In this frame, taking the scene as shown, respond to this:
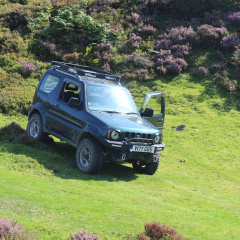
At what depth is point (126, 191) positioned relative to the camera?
8.67 metres

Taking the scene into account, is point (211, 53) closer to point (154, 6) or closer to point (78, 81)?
point (154, 6)

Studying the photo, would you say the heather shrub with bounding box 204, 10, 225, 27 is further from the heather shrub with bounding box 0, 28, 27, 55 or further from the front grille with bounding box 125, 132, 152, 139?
the front grille with bounding box 125, 132, 152, 139

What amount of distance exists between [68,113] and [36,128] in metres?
1.73

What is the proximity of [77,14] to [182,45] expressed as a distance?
292 inches

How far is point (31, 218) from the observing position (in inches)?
232

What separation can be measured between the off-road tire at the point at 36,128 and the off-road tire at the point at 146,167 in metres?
2.93

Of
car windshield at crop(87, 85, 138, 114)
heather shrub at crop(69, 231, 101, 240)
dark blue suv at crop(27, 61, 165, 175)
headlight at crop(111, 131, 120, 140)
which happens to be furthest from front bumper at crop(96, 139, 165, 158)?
heather shrub at crop(69, 231, 101, 240)

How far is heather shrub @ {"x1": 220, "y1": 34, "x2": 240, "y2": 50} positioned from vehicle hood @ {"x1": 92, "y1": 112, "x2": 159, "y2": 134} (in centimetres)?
1523

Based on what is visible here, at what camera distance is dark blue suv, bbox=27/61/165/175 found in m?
9.69

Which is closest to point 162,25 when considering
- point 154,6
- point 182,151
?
point 154,6

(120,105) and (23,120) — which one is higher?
(120,105)

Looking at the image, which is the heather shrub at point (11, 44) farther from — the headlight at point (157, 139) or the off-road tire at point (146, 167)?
the headlight at point (157, 139)

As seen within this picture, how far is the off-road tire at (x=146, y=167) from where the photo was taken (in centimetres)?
1083

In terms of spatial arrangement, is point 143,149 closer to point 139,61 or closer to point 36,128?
point 36,128
